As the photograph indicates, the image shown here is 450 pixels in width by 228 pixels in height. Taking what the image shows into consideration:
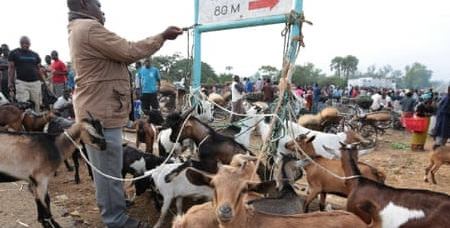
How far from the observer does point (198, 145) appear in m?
5.92

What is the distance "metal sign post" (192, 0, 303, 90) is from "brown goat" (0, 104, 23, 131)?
374 cm

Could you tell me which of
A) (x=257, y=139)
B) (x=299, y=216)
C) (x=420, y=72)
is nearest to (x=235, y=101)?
(x=257, y=139)

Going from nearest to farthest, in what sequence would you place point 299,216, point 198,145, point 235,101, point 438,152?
point 299,216, point 198,145, point 438,152, point 235,101

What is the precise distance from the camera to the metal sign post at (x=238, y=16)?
493cm

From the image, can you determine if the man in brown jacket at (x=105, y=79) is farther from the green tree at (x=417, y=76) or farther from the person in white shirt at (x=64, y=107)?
the green tree at (x=417, y=76)

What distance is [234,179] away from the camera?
310 cm

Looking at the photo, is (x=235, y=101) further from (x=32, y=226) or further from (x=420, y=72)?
(x=420, y=72)

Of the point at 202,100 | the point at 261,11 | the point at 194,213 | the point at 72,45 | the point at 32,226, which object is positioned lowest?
the point at 32,226

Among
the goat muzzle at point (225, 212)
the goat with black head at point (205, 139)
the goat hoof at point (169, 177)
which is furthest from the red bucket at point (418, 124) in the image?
the goat muzzle at point (225, 212)

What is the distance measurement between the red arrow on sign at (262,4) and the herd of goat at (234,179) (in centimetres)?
146

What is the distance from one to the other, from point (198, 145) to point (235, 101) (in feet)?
31.0

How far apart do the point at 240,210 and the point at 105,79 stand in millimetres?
1756

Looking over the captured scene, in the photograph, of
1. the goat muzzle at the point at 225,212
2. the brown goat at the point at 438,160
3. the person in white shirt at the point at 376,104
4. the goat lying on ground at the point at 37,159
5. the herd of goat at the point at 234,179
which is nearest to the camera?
the goat muzzle at the point at 225,212

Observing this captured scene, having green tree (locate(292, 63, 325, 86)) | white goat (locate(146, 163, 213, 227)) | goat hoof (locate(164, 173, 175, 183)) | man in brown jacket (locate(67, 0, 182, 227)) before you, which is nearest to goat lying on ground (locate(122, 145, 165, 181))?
white goat (locate(146, 163, 213, 227))
